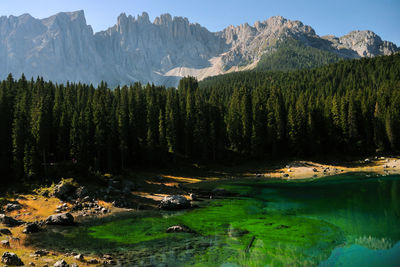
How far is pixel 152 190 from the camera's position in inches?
2019

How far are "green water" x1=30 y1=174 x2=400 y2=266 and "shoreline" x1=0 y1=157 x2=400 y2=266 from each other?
2210 millimetres

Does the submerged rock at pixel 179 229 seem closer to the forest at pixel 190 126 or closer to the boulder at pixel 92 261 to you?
the boulder at pixel 92 261

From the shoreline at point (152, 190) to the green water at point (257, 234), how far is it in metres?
2.21

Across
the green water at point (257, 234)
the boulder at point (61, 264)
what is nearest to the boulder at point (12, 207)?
the green water at point (257, 234)

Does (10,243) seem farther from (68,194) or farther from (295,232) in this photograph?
(295,232)

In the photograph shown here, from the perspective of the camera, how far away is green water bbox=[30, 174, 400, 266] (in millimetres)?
19609

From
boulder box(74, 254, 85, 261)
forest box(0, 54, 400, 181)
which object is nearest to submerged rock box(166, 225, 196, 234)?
boulder box(74, 254, 85, 261)

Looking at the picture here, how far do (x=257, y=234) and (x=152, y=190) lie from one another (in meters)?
29.6

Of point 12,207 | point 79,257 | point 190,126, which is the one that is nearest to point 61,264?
point 79,257

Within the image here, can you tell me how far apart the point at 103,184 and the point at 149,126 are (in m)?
31.7

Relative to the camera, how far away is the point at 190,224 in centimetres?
2983

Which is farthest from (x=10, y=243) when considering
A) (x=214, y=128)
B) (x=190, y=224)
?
(x=214, y=128)

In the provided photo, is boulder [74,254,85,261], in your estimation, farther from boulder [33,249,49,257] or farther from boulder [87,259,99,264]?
boulder [33,249,49,257]

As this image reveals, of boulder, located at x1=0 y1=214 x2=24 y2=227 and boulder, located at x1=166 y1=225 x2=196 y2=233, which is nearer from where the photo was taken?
boulder, located at x1=166 y1=225 x2=196 y2=233
